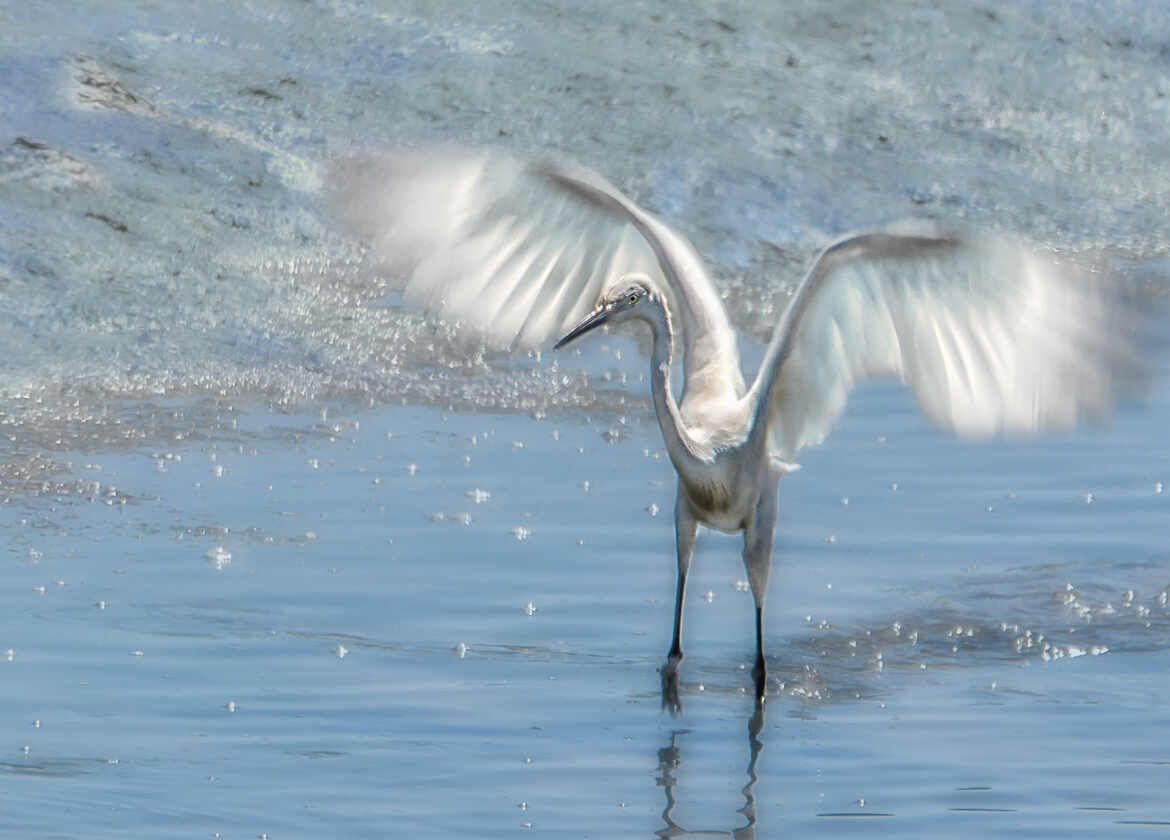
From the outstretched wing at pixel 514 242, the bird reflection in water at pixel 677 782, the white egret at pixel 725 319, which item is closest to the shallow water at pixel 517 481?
the bird reflection in water at pixel 677 782

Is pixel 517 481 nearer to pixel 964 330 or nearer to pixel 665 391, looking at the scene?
pixel 665 391

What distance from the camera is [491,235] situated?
7.23 meters

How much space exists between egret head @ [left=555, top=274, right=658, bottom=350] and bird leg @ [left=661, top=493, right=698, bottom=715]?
0.59 m

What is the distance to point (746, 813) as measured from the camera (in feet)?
18.1

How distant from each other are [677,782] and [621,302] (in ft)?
4.96

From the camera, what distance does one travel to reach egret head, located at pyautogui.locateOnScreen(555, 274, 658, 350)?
659 centimetres

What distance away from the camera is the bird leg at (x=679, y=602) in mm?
6344

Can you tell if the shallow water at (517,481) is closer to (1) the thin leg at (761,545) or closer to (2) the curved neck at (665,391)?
(1) the thin leg at (761,545)

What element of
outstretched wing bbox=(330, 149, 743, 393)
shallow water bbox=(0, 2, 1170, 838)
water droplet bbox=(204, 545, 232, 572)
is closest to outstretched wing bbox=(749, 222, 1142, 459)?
shallow water bbox=(0, 2, 1170, 838)

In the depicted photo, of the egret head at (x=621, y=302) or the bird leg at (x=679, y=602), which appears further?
the egret head at (x=621, y=302)

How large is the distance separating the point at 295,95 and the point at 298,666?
6966 millimetres

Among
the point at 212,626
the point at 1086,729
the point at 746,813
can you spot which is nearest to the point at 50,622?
the point at 212,626

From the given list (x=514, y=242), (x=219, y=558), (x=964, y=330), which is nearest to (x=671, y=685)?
(x=964, y=330)

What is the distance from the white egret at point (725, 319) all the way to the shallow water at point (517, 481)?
281 mm
